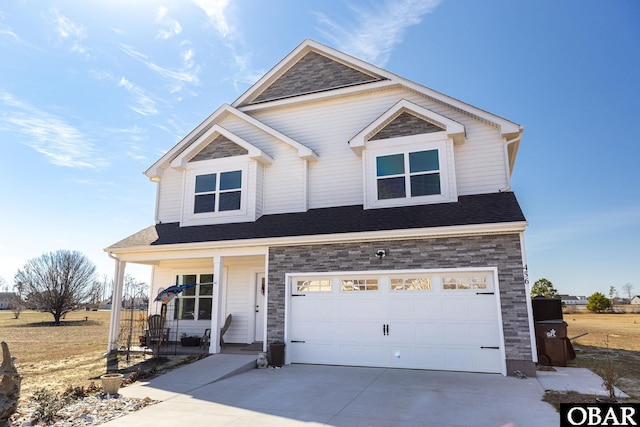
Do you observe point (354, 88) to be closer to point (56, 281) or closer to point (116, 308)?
point (116, 308)

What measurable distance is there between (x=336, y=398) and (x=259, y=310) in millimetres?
6758

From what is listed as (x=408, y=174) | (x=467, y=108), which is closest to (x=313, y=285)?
(x=408, y=174)

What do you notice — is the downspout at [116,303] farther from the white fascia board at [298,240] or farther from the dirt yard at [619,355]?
the dirt yard at [619,355]

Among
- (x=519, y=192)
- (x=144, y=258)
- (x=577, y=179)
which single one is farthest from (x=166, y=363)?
(x=577, y=179)

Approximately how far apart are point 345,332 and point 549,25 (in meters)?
13.0

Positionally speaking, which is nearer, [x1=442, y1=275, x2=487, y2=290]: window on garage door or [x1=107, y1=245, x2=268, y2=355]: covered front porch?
[x1=442, y1=275, x2=487, y2=290]: window on garage door

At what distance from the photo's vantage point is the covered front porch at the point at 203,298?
1176 centimetres

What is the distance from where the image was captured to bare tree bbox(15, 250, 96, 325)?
32.7 metres

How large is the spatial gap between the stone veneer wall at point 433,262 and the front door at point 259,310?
2.40 meters

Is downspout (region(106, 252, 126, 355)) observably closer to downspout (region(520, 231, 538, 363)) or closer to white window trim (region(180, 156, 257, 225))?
white window trim (region(180, 156, 257, 225))

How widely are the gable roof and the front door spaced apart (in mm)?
2308

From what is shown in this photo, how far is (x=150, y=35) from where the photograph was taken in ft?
37.2

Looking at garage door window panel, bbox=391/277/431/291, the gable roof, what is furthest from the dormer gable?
garage door window panel, bbox=391/277/431/291

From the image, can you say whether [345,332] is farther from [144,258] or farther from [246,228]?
[144,258]
